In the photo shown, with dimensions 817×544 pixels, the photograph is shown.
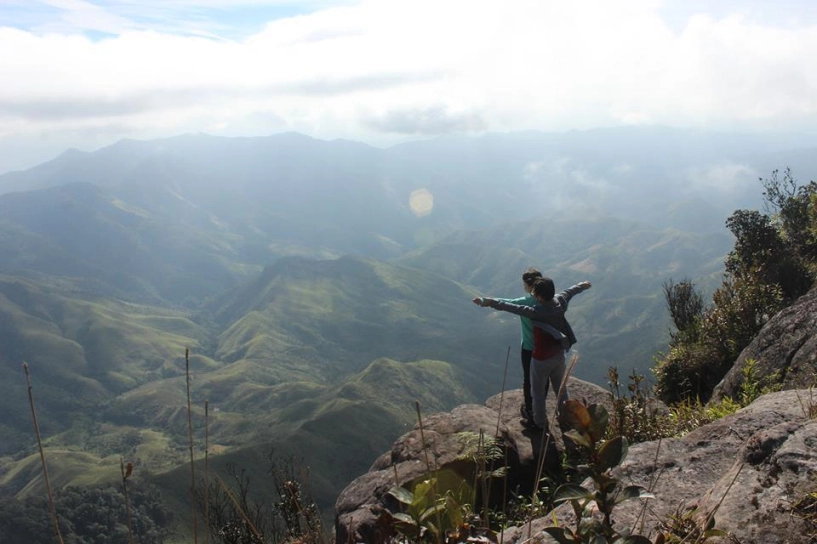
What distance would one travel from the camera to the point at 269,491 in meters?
128

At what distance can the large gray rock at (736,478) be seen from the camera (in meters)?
3.19

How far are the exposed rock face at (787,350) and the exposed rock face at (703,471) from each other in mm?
3090

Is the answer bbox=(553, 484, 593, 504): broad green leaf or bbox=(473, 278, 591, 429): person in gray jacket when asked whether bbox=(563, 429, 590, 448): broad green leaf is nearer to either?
bbox=(553, 484, 593, 504): broad green leaf

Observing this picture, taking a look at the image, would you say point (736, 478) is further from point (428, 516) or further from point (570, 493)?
point (428, 516)

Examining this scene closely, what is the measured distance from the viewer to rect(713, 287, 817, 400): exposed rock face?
9.48m

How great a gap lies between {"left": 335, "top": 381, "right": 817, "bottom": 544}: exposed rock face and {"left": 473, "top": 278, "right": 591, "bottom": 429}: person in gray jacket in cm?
81

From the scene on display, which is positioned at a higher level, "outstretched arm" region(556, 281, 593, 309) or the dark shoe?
"outstretched arm" region(556, 281, 593, 309)

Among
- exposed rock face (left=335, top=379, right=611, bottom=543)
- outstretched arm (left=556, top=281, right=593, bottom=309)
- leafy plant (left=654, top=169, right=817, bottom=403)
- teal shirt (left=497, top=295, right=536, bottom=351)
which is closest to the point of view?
exposed rock face (left=335, top=379, right=611, bottom=543)

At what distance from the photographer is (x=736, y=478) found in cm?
322

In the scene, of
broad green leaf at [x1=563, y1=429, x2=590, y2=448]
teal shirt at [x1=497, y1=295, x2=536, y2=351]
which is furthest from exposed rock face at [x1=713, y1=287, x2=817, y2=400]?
broad green leaf at [x1=563, y1=429, x2=590, y2=448]

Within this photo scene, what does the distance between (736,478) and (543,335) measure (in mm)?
6598

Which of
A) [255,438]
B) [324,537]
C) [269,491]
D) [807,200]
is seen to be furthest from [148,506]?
[324,537]

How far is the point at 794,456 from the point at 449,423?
272 inches

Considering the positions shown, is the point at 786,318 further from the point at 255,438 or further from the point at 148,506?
the point at 255,438
